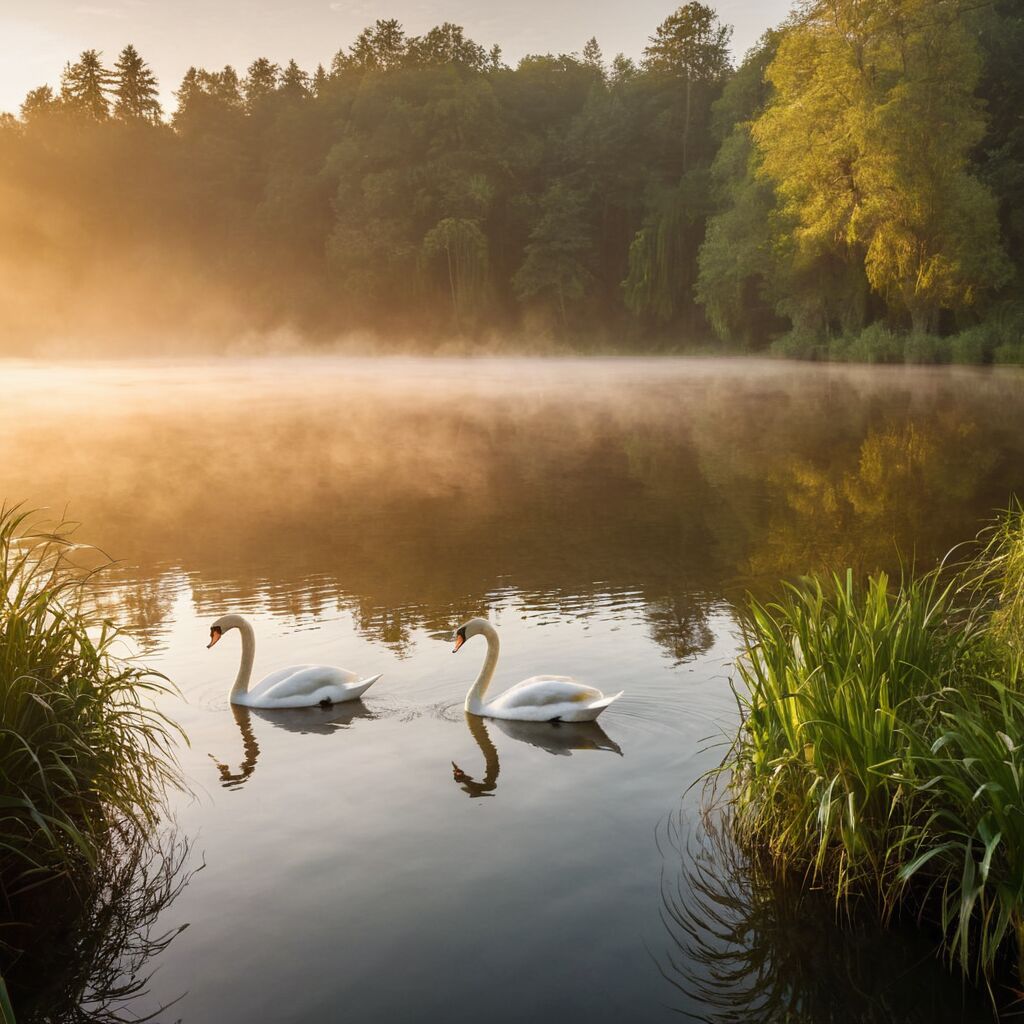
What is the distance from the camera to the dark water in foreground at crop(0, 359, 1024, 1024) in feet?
15.9

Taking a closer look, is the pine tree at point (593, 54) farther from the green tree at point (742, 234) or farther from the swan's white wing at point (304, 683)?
the swan's white wing at point (304, 683)

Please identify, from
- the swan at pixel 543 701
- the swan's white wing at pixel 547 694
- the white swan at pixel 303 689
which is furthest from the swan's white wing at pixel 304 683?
the swan's white wing at pixel 547 694

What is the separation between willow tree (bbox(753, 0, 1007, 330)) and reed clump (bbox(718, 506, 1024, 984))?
1560 inches

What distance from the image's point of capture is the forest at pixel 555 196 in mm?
43125

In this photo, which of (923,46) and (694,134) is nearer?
(923,46)

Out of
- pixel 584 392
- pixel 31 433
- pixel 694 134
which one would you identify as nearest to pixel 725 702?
pixel 31 433

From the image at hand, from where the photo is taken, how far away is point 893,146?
40.9 metres

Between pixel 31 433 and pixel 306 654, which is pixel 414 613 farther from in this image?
pixel 31 433

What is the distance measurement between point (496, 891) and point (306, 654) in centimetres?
471

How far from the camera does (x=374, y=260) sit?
7169 cm

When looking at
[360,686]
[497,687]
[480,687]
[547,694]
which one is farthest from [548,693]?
[360,686]

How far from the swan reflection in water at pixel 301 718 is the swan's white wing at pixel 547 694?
3.35ft

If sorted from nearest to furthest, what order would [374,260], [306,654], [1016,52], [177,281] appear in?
[306,654] < [1016,52] < [374,260] < [177,281]

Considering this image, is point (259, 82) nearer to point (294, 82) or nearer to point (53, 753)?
point (294, 82)
